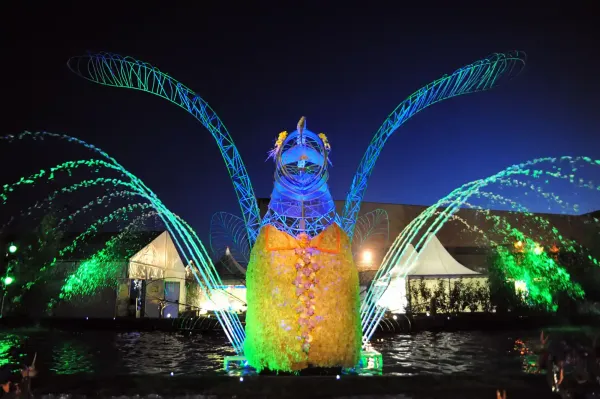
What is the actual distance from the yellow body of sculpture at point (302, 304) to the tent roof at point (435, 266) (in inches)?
729

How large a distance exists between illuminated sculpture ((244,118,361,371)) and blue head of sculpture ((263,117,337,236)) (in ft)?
0.07

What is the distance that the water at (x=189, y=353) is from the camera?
9.88 meters

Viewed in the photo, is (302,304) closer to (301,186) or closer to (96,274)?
(301,186)

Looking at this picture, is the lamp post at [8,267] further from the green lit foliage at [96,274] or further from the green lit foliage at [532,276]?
the green lit foliage at [532,276]

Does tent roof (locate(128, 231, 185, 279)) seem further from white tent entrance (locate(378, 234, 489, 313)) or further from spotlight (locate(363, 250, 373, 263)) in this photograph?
spotlight (locate(363, 250, 373, 263))

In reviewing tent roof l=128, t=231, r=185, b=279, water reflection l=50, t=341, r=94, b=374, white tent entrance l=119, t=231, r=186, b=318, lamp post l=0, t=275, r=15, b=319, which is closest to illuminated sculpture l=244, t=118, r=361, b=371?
water reflection l=50, t=341, r=94, b=374

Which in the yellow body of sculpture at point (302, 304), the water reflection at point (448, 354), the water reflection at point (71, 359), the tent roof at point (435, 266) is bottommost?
the water reflection at point (71, 359)

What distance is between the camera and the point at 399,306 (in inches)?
1006

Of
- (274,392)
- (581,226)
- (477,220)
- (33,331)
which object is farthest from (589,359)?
(581,226)

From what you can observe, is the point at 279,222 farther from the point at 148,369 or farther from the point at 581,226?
the point at 581,226

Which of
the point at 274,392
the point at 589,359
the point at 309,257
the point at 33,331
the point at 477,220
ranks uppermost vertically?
the point at 477,220

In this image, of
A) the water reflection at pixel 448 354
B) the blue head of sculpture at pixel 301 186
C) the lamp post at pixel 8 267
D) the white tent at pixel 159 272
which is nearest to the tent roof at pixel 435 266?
the water reflection at pixel 448 354

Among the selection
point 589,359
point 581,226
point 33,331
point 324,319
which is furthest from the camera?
point 581,226

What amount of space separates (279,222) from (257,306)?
5.36ft
